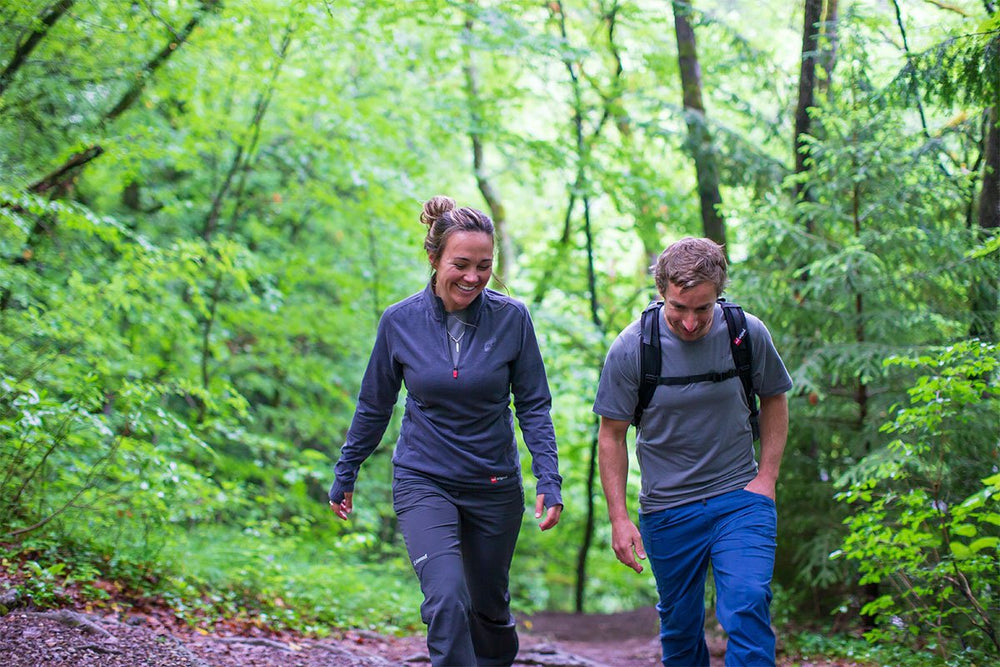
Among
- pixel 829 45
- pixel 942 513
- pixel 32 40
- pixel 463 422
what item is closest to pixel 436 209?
pixel 463 422

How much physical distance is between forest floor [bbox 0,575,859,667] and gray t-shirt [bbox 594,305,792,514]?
2.66 metres

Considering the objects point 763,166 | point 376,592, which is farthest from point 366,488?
point 763,166

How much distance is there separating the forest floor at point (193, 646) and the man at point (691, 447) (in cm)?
248

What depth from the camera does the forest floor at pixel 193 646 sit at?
168 inches

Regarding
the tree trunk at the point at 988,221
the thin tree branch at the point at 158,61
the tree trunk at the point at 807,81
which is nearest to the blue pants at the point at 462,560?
the tree trunk at the point at 988,221

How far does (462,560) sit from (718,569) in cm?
114

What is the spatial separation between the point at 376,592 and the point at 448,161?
27.0 feet

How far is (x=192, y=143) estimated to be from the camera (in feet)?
32.9

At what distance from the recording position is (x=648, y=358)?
382cm

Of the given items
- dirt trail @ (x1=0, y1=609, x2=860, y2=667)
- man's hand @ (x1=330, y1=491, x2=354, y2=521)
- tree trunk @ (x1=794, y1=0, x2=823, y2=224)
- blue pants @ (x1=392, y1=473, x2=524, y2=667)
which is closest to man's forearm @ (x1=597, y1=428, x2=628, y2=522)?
blue pants @ (x1=392, y1=473, x2=524, y2=667)

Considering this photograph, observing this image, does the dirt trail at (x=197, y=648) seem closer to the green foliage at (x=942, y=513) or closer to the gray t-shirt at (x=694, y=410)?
the green foliage at (x=942, y=513)

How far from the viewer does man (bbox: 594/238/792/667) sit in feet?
12.1

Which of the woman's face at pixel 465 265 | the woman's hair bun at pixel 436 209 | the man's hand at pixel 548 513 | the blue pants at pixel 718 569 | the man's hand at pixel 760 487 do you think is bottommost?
the blue pants at pixel 718 569

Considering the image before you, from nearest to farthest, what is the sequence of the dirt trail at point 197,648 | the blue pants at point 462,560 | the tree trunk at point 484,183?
1. the blue pants at point 462,560
2. the dirt trail at point 197,648
3. the tree trunk at point 484,183
